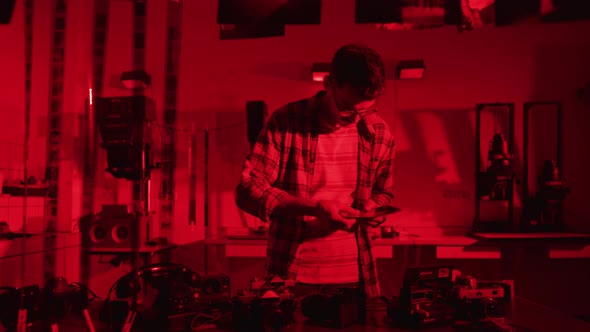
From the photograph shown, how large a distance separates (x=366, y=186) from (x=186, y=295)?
751mm

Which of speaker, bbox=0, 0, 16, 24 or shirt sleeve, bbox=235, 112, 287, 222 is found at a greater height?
speaker, bbox=0, 0, 16, 24

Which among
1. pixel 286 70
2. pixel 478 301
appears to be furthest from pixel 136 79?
pixel 478 301

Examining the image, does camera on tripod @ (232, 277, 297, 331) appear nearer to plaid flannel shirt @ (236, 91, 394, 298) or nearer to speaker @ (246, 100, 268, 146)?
plaid flannel shirt @ (236, 91, 394, 298)

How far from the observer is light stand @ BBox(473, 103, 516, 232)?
3.15 metres

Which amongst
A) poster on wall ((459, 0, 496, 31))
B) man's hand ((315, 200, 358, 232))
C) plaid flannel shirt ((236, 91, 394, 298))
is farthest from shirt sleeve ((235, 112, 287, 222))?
poster on wall ((459, 0, 496, 31))

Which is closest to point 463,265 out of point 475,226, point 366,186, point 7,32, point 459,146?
point 475,226

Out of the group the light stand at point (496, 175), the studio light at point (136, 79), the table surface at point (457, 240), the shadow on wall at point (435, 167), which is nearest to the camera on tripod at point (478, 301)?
the table surface at point (457, 240)

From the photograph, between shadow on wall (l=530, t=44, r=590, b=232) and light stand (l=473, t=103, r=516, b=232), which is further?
shadow on wall (l=530, t=44, r=590, b=232)

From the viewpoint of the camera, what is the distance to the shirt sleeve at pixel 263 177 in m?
1.36

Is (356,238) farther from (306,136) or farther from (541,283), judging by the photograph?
(541,283)

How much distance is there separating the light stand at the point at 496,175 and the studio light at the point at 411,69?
0.56 m

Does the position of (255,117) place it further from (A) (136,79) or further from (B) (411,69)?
(B) (411,69)

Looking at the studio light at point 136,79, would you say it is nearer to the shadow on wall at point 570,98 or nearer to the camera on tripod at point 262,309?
the camera on tripod at point 262,309

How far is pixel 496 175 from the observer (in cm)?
313
